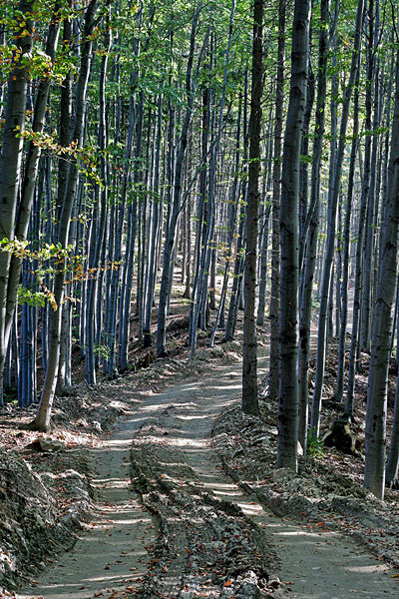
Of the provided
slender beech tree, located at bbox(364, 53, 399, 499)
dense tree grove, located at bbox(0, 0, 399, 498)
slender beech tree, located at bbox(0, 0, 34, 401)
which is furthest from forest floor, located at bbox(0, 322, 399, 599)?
slender beech tree, located at bbox(0, 0, 34, 401)

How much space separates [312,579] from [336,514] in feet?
6.59

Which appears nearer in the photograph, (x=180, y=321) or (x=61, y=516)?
(x=61, y=516)

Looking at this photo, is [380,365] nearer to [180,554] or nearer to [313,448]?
[313,448]

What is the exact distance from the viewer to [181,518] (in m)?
6.21

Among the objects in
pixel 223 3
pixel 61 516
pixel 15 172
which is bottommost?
pixel 61 516

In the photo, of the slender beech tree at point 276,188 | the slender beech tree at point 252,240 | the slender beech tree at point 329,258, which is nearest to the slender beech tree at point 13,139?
the slender beech tree at point 329,258

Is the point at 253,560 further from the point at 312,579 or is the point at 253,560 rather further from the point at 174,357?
the point at 174,357

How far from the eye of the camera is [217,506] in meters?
6.64

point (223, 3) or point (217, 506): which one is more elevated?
point (223, 3)

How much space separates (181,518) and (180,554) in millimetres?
1197

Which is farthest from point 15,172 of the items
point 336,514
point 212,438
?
point 212,438

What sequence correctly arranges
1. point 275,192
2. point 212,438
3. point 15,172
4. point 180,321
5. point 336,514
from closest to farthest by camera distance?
1. point 15,172
2. point 336,514
3. point 212,438
4. point 275,192
5. point 180,321

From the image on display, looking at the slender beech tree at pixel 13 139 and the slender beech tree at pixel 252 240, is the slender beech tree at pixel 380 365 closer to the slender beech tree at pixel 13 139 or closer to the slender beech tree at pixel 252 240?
the slender beech tree at pixel 252 240

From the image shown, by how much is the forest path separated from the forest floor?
0.02 meters
